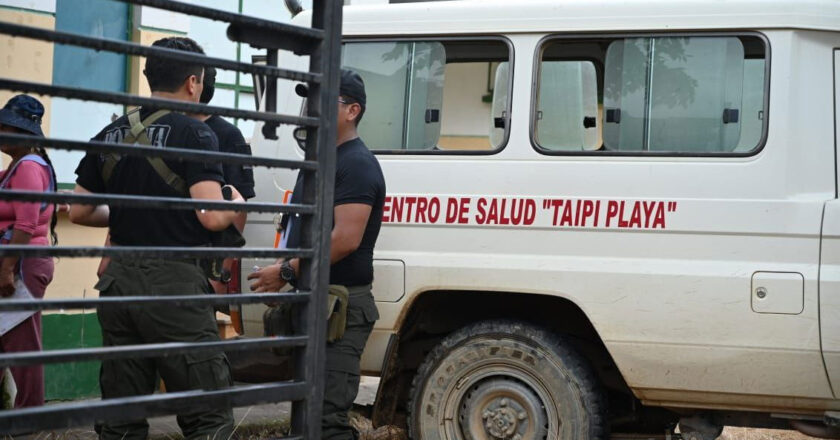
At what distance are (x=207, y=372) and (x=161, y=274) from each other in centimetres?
41

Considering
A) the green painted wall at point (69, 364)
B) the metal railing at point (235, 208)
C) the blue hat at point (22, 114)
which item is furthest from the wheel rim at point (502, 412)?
the green painted wall at point (69, 364)

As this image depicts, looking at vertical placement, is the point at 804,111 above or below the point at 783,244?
above

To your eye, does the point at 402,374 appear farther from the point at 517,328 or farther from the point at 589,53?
the point at 589,53

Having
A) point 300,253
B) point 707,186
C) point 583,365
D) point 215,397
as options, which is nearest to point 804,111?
point 707,186

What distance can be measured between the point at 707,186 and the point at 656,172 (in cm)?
24

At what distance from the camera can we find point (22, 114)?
561 cm

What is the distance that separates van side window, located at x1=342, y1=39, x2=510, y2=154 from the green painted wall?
313cm

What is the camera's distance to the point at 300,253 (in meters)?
2.93

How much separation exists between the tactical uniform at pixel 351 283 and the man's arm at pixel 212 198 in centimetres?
46

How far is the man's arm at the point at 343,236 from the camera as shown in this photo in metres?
4.39

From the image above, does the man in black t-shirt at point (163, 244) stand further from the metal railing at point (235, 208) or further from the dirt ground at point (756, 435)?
the dirt ground at point (756, 435)

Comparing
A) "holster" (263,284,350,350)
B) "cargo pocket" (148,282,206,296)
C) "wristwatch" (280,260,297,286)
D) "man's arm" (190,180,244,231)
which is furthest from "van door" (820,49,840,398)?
"cargo pocket" (148,282,206,296)

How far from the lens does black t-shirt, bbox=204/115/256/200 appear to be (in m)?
5.11

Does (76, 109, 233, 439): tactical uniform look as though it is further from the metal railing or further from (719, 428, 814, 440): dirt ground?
(719, 428, 814, 440): dirt ground
